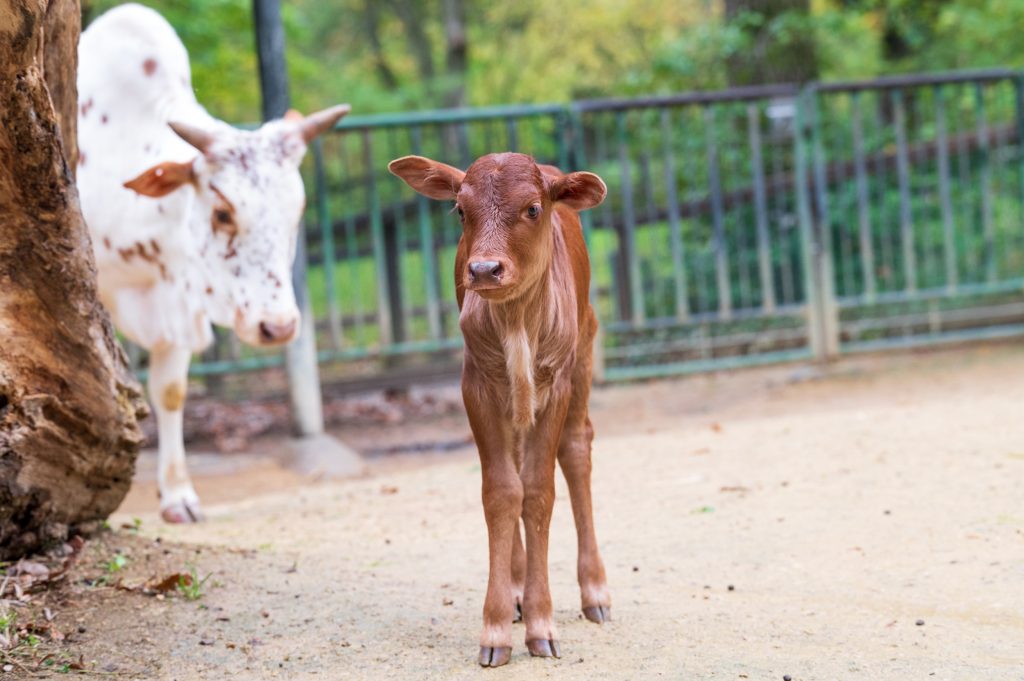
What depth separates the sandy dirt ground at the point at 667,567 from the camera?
11.8ft

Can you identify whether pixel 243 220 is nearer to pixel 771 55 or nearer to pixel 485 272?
pixel 485 272

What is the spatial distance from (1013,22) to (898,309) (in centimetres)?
472

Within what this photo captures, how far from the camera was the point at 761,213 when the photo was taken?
10.2m

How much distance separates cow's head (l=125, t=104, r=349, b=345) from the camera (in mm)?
5742

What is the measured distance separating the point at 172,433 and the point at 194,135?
164 cm

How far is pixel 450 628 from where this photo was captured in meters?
3.95

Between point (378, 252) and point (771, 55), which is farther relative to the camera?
point (771, 55)

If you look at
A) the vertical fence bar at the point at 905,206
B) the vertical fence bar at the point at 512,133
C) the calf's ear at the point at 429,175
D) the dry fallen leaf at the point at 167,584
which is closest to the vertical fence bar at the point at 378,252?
the vertical fence bar at the point at 512,133

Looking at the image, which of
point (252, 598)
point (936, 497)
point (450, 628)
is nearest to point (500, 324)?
point (450, 628)

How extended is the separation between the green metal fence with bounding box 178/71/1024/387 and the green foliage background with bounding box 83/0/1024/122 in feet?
6.93

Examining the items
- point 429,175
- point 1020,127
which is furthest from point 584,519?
point 1020,127

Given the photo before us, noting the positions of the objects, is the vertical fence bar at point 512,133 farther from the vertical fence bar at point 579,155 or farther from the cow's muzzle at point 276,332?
the cow's muzzle at point 276,332

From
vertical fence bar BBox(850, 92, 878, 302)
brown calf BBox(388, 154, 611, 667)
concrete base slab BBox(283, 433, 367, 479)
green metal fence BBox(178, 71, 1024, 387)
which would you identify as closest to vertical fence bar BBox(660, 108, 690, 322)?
green metal fence BBox(178, 71, 1024, 387)

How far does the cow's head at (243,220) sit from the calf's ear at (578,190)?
231 cm
